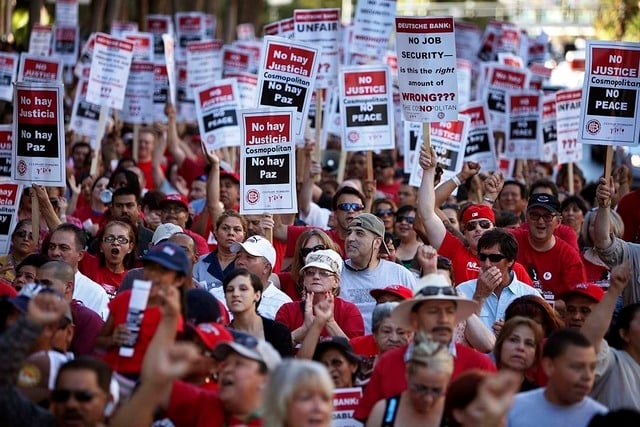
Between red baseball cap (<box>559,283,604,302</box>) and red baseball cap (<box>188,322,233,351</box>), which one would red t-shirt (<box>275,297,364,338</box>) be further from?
red baseball cap (<box>188,322,233,351</box>)

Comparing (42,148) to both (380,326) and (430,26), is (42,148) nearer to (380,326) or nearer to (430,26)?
(430,26)

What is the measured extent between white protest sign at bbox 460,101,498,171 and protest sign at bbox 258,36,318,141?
2506 mm

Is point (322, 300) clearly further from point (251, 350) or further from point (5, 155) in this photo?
point (5, 155)

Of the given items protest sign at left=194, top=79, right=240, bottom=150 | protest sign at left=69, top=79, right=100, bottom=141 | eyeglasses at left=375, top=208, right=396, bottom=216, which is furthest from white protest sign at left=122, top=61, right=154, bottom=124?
eyeglasses at left=375, top=208, right=396, bottom=216

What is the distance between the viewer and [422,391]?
771cm

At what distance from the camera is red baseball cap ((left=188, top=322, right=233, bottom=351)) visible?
8047 mm

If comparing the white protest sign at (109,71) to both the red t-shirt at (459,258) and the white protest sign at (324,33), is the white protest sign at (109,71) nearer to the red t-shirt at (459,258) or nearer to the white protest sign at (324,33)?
the white protest sign at (324,33)

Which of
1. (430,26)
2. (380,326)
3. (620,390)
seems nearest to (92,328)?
(380,326)

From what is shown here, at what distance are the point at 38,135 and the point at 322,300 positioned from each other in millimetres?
3850

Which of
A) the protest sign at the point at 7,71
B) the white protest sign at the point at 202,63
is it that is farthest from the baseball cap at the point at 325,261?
the white protest sign at the point at 202,63

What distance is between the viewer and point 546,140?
19.2 m

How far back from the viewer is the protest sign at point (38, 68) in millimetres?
18641

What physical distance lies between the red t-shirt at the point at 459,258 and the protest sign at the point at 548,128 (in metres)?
7.06

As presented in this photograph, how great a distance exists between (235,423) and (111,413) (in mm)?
606
